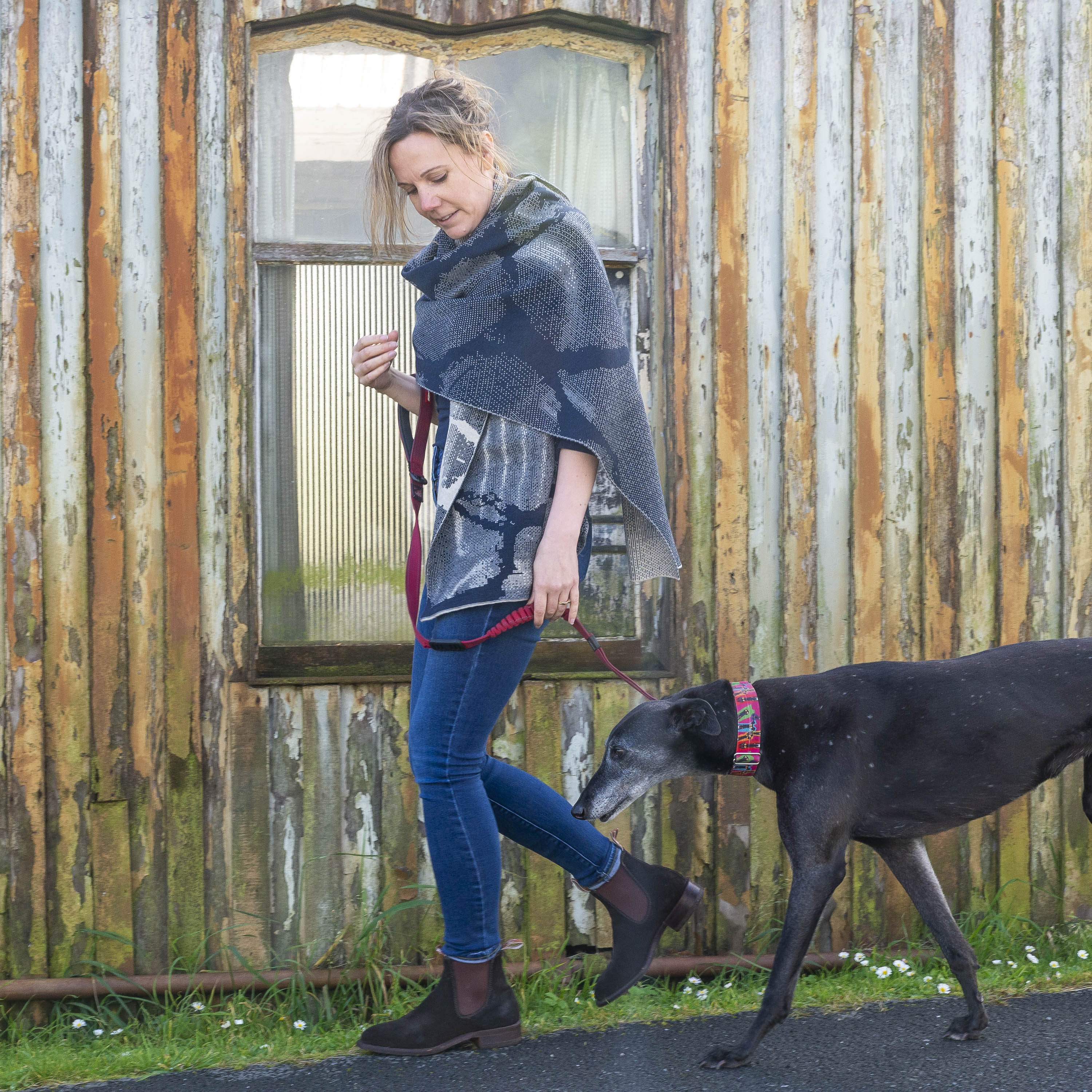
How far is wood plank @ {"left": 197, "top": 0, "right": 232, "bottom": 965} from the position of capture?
10.7ft

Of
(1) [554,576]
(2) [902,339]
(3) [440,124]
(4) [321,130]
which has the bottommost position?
(1) [554,576]

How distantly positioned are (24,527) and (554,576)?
1782 mm

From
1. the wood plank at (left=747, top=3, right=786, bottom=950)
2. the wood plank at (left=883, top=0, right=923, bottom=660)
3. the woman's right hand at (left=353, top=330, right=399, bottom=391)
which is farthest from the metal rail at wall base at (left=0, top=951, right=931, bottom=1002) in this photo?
the woman's right hand at (left=353, top=330, right=399, bottom=391)

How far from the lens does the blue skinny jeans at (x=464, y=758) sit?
2469 mm

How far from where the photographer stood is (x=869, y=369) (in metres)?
3.54

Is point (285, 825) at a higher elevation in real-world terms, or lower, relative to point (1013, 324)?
lower

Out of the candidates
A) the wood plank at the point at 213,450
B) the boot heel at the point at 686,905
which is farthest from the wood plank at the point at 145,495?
the boot heel at the point at 686,905

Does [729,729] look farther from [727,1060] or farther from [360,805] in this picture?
[360,805]

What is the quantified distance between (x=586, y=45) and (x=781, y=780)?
2.50m

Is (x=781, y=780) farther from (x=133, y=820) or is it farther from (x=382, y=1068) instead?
(x=133, y=820)

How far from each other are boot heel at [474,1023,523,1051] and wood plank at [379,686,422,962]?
753 mm

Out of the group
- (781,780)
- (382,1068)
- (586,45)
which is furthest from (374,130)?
(382,1068)

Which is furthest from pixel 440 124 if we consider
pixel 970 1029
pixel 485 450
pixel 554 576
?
pixel 970 1029

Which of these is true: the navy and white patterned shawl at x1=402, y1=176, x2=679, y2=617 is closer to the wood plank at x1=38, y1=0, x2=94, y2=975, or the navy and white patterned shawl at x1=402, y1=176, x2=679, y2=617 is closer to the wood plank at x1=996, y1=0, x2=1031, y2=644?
the wood plank at x1=38, y1=0, x2=94, y2=975
